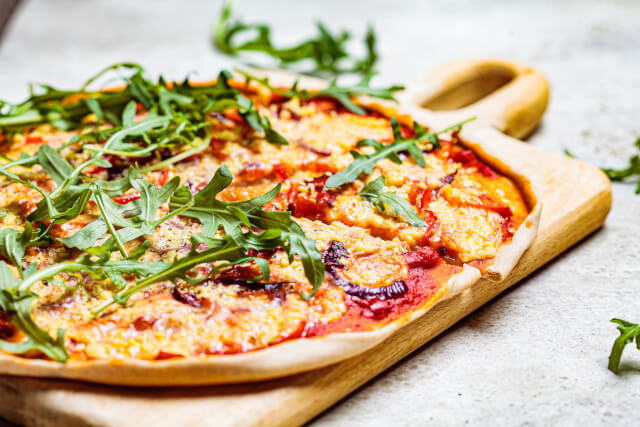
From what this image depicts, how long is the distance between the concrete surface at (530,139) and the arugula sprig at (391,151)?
2.38 feet

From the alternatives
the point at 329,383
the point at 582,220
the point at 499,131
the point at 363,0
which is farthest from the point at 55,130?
the point at 363,0

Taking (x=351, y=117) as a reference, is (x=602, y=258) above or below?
below

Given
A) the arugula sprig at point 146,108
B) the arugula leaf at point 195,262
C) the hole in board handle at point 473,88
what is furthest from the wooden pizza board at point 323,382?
the arugula sprig at point 146,108

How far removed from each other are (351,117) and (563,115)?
1.57 metres

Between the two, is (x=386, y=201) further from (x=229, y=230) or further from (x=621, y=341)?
(x=621, y=341)

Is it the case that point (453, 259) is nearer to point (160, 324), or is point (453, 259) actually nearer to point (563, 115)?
point (160, 324)

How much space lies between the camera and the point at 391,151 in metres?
2.82

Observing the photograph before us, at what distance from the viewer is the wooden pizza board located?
6.08ft

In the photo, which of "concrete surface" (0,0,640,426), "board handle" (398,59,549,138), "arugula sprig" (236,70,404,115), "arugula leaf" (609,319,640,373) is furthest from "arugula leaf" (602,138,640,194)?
"arugula leaf" (609,319,640,373)

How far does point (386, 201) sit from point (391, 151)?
0.36 meters

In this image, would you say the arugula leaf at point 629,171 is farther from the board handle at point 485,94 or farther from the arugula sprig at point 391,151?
the arugula sprig at point 391,151

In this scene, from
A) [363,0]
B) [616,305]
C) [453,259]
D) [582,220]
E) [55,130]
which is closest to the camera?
[453,259]

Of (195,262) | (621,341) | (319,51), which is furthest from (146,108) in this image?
(621,341)

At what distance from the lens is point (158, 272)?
209cm
